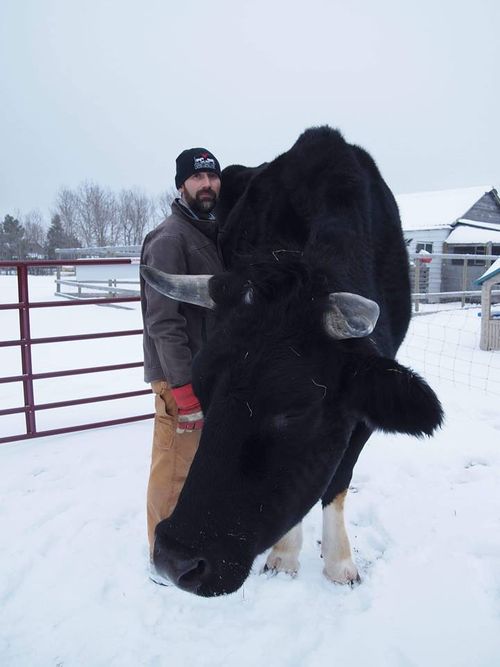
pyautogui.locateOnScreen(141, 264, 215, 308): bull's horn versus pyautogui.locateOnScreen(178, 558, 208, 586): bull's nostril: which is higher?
pyautogui.locateOnScreen(141, 264, 215, 308): bull's horn

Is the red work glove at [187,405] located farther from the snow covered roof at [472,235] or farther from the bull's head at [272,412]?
the snow covered roof at [472,235]

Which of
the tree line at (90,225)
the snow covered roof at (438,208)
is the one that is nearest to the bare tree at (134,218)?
the tree line at (90,225)

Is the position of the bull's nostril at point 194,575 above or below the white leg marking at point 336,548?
above

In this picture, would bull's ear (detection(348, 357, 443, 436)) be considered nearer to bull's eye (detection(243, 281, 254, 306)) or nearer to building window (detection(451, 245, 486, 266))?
bull's eye (detection(243, 281, 254, 306))

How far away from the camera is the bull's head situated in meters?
1.85

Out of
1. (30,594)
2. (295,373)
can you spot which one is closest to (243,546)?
(295,373)

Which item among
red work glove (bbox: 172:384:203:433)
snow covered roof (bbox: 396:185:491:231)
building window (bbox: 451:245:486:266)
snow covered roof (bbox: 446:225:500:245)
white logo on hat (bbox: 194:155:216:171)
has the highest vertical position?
snow covered roof (bbox: 396:185:491:231)

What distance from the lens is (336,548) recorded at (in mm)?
3066

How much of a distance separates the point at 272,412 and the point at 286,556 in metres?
1.67

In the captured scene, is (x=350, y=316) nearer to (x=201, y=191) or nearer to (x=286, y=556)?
(x=201, y=191)

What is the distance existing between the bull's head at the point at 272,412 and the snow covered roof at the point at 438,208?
76.9 feet

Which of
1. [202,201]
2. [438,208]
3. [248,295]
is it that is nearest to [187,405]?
[248,295]

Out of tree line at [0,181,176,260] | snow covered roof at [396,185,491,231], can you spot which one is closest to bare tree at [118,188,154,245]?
tree line at [0,181,176,260]

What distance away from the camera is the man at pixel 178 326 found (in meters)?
2.70
